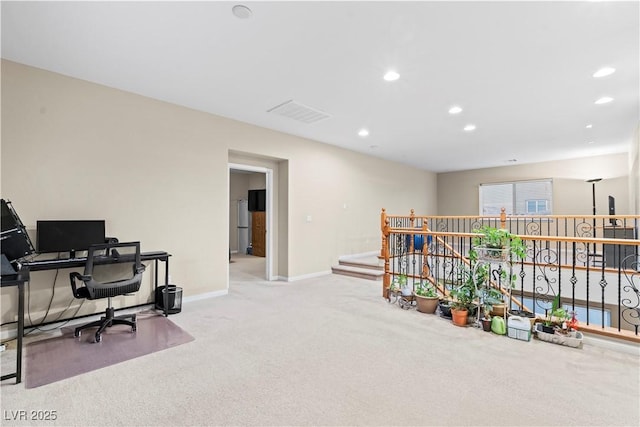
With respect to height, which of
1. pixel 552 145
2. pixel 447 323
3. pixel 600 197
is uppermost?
pixel 552 145

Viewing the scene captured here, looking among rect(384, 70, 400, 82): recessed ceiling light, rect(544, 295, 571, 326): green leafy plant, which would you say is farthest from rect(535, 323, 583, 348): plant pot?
rect(384, 70, 400, 82): recessed ceiling light

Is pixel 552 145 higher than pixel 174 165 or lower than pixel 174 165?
higher

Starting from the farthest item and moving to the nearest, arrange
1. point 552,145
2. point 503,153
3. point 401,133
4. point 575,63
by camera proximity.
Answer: point 503,153
point 552,145
point 401,133
point 575,63

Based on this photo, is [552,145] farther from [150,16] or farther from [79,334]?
[79,334]

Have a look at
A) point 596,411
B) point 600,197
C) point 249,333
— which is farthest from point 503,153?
point 249,333

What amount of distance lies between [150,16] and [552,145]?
7732mm

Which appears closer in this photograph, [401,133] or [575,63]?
[575,63]

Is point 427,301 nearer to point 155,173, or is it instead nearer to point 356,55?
point 356,55

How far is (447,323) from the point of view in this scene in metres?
3.58

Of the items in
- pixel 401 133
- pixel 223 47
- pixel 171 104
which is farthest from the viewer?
pixel 401 133

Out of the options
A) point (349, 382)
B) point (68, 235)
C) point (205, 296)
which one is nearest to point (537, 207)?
point (349, 382)

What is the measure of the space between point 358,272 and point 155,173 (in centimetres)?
408

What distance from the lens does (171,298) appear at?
3.88 metres

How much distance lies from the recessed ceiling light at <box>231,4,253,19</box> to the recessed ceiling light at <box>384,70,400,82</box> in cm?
165
